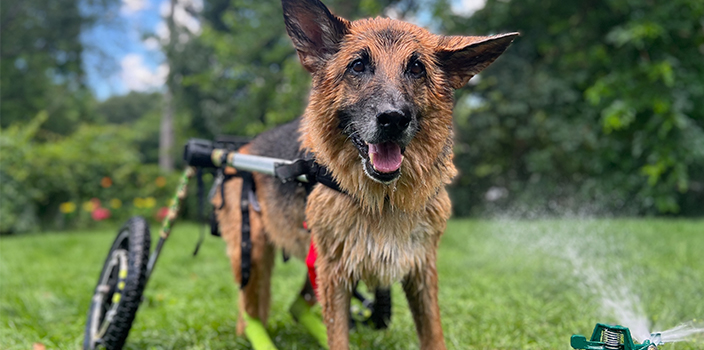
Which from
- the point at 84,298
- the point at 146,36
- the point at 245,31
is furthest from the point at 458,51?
the point at 146,36

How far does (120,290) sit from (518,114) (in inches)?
403

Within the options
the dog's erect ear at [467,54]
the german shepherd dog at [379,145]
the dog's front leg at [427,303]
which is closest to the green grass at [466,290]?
the dog's front leg at [427,303]

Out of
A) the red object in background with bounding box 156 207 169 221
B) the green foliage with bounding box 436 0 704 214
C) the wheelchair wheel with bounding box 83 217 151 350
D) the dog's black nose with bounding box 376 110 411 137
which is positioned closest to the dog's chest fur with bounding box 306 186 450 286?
the dog's black nose with bounding box 376 110 411 137

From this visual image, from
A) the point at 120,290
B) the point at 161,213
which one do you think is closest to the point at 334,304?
the point at 120,290

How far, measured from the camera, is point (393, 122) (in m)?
1.85

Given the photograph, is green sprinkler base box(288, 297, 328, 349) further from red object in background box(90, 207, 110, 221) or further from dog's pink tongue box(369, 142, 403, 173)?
red object in background box(90, 207, 110, 221)

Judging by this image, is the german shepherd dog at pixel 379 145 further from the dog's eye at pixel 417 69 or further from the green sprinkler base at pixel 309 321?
the green sprinkler base at pixel 309 321

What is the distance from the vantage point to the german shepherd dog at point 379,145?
198 centimetres

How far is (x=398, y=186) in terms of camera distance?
214 cm

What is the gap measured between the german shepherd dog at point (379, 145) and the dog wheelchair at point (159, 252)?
0.17 metres

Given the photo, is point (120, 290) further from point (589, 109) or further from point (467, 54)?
point (589, 109)

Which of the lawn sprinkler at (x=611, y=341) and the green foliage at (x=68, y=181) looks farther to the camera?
the green foliage at (x=68, y=181)

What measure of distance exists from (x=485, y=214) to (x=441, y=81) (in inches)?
416

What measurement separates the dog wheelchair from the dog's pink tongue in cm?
39
